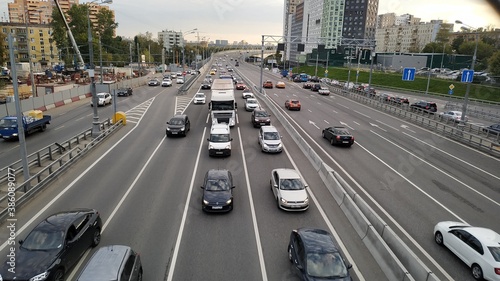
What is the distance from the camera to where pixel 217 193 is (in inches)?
622

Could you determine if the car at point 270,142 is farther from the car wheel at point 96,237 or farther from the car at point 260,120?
the car wheel at point 96,237

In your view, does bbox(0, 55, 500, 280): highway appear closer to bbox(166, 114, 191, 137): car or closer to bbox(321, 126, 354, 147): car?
bbox(321, 126, 354, 147): car

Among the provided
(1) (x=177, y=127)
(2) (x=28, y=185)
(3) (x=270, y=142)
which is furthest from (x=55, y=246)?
(1) (x=177, y=127)

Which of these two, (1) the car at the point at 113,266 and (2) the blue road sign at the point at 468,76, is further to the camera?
(2) the blue road sign at the point at 468,76

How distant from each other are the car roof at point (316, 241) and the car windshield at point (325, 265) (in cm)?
22

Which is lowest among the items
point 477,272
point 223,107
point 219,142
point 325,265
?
point 477,272

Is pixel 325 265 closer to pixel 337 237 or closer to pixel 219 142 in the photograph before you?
pixel 337 237

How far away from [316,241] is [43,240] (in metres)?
8.70

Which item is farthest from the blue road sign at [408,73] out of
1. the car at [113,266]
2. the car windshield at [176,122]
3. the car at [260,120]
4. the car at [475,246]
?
the car at [113,266]

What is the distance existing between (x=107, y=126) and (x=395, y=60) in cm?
11389

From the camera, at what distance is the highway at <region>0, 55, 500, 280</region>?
40.0ft

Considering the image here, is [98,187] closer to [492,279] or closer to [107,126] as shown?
[107,126]

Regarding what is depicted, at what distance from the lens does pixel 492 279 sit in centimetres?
1084

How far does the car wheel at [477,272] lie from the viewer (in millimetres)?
11211
